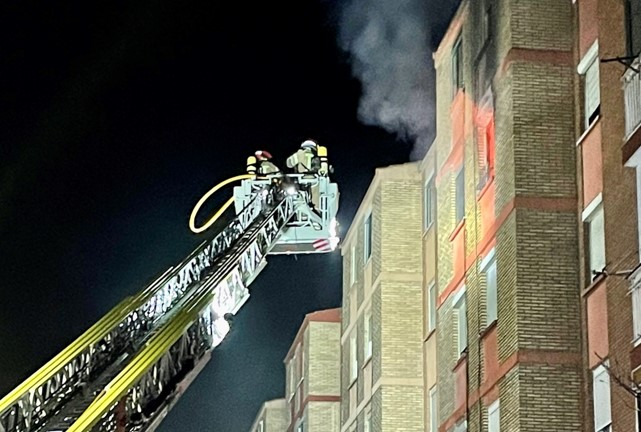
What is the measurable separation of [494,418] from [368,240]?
14794mm

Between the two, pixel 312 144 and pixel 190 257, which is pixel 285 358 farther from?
pixel 190 257

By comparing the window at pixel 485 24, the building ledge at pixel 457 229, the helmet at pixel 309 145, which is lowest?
the building ledge at pixel 457 229

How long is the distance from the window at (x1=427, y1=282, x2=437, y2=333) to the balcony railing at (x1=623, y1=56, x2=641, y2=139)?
13526mm

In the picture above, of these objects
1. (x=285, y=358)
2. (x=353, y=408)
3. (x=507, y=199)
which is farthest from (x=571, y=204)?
(x=285, y=358)

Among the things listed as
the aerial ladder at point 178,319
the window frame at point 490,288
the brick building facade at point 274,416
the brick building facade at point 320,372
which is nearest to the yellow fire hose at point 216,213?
the aerial ladder at point 178,319

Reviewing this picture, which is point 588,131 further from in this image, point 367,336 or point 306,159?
point 367,336

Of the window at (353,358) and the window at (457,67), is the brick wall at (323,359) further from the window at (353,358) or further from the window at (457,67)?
the window at (457,67)

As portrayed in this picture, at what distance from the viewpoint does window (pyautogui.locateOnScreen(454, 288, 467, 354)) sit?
28.2 meters

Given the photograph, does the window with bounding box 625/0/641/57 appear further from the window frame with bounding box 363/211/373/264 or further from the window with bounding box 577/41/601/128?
the window frame with bounding box 363/211/373/264

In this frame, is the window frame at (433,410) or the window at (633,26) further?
the window frame at (433,410)

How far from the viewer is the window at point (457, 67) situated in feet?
96.7

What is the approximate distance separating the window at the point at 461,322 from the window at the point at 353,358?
11886 millimetres

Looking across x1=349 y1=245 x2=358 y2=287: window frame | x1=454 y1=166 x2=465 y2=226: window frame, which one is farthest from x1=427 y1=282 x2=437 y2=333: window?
x1=349 y1=245 x2=358 y2=287: window frame

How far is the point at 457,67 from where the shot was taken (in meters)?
29.9
